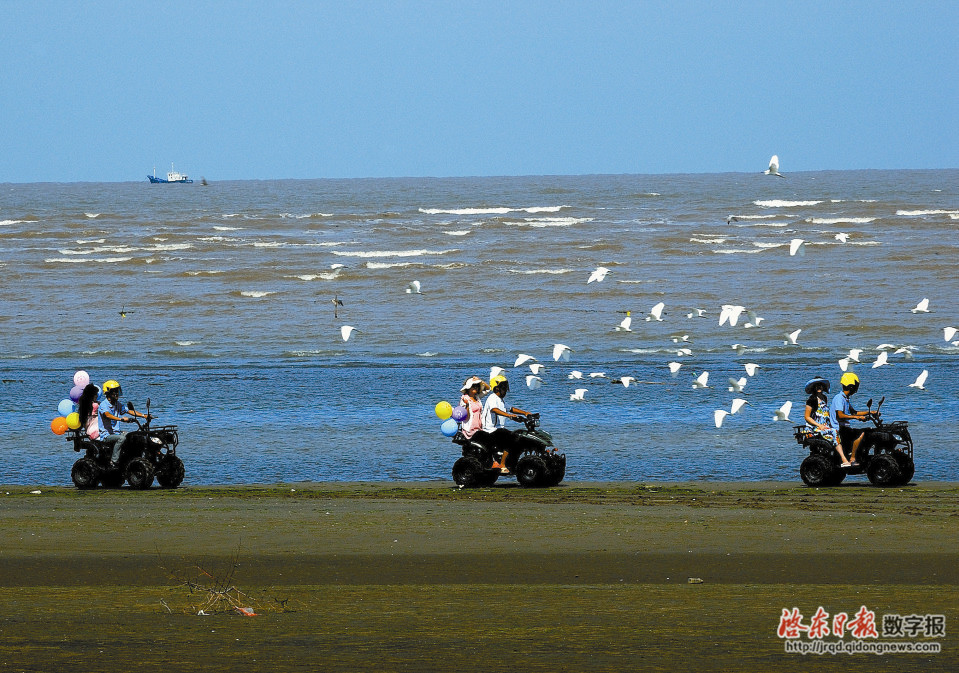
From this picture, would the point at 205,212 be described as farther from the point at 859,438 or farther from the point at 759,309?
the point at 859,438

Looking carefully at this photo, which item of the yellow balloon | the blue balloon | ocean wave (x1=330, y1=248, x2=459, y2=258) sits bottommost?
ocean wave (x1=330, y1=248, x2=459, y2=258)

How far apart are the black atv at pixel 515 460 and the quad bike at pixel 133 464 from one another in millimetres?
3166

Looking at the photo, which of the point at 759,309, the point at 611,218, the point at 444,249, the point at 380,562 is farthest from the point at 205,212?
the point at 380,562

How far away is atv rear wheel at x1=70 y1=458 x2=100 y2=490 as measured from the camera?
1416 centimetres

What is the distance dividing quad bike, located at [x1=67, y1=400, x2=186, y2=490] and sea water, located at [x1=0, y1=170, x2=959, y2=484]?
3.62 feet

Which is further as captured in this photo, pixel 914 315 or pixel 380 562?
pixel 914 315

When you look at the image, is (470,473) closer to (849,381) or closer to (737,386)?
(849,381)

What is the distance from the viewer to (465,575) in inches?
362

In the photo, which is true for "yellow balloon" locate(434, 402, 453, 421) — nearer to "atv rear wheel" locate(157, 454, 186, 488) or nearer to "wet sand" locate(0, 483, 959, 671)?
"wet sand" locate(0, 483, 959, 671)

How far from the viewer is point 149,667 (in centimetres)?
671

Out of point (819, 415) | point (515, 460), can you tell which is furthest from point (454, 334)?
point (819, 415)

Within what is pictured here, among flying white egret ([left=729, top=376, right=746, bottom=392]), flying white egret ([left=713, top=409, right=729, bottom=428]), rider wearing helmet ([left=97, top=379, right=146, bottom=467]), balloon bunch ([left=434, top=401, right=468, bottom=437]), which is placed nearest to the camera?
balloon bunch ([left=434, top=401, right=468, bottom=437])

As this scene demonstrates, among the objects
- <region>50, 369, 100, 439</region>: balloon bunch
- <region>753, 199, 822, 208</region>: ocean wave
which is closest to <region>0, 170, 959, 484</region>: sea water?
<region>50, 369, 100, 439</region>: balloon bunch

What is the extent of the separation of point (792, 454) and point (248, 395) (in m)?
10.1
